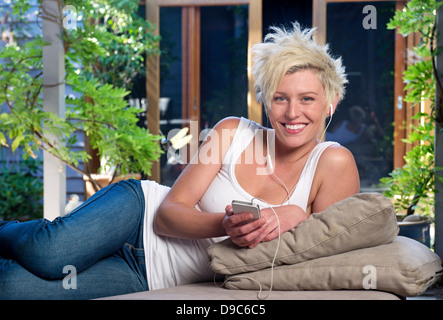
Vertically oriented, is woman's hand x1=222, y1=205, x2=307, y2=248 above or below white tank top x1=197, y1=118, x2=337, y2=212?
below

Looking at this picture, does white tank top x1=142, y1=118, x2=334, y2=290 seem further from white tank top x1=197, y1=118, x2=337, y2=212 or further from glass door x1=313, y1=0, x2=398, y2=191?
glass door x1=313, y1=0, x2=398, y2=191

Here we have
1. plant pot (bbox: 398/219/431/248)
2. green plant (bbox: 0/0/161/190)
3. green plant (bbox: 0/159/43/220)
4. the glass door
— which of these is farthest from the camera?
the glass door

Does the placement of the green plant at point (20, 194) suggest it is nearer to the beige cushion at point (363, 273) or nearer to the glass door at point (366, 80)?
the glass door at point (366, 80)

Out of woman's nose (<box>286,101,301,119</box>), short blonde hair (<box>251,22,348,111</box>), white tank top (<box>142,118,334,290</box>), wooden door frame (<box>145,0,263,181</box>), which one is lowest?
white tank top (<box>142,118,334,290</box>)

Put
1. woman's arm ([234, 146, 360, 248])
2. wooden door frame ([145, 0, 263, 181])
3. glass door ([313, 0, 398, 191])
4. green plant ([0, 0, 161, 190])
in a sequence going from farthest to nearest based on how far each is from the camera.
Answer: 1. wooden door frame ([145, 0, 263, 181])
2. glass door ([313, 0, 398, 191])
3. green plant ([0, 0, 161, 190])
4. woman's arm ([234, 146, 360, 248])

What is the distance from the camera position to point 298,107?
4.32 feet

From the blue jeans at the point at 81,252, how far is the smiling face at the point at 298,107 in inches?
17.4

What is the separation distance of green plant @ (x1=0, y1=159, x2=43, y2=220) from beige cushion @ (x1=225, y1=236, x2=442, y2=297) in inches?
133

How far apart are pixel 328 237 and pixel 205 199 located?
41 centimetres

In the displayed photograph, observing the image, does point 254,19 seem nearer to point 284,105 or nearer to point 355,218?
point 284,105

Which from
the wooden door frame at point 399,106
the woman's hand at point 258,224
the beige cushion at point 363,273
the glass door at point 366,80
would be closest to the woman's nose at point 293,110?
the woman's hand at point 258,224

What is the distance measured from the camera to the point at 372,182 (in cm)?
432

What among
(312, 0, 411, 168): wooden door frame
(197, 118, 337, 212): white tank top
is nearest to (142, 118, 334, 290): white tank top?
(197, 118, 337, 212): white tank top

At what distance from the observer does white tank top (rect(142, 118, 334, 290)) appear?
134 cm
